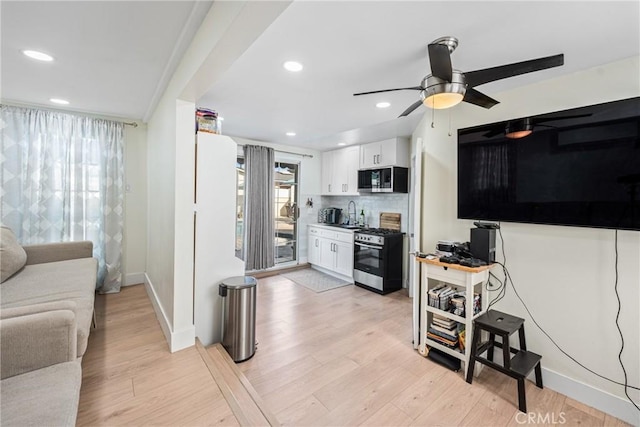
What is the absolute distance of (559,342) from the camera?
2.07 meters

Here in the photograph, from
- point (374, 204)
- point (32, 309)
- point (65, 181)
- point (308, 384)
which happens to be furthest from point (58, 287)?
point (374, 204)

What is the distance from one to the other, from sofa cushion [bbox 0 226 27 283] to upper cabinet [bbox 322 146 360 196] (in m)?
4.22

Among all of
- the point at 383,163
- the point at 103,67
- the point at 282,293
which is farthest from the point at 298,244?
the point at 103,67

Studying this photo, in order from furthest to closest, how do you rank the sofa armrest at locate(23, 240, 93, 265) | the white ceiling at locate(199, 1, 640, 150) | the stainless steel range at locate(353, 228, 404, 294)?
the stainless steel range at locate(353, 228, 404, 294) < the sofa armrest at locate(23, 240, 93, 265) < the white ceiling at locate(199, 1, 640, 150)

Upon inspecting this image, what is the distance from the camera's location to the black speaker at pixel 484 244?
2.22 m

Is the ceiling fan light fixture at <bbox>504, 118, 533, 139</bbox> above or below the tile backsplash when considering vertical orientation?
above

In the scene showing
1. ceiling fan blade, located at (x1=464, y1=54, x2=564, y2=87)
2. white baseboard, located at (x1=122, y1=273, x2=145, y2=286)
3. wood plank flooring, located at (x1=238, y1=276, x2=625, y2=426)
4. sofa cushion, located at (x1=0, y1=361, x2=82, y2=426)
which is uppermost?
ceiling fan blade, located at (x1=464, y1=54, x2=564, y2=87)

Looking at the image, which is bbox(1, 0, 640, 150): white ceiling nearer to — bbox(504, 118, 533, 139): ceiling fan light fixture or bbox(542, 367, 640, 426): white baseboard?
bbox(504, 118, 533, 139): ceiling fan light fixture

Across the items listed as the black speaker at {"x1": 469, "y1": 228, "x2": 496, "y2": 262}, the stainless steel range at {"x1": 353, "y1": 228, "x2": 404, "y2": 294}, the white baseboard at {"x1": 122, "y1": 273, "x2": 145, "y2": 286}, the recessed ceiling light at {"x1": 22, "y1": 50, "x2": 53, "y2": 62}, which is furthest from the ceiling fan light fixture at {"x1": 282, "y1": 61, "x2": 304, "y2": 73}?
the white baseboard at {"x1": 122, "y1": 273, "x2": 145, "y2": 286}

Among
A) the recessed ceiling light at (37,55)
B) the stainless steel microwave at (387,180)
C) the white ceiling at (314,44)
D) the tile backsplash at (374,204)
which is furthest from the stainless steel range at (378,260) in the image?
the recessed ceiling light at (37,55)

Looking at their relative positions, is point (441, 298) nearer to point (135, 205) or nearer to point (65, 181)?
point (135, 205)

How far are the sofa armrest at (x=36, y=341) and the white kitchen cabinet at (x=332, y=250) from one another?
3.65m

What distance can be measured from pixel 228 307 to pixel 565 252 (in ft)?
8.86

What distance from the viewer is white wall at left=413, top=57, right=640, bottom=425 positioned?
5.87 feet
